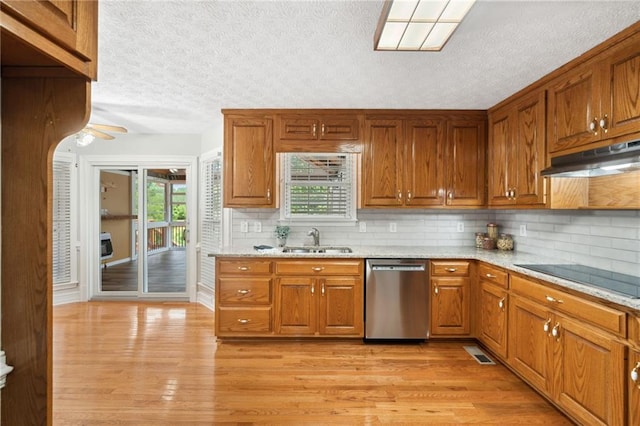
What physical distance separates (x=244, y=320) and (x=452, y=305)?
2.02 m

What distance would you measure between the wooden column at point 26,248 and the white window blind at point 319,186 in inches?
106

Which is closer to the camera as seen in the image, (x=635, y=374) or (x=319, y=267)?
(x=635, y=374)

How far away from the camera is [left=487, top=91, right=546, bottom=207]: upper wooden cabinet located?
272 centimetres

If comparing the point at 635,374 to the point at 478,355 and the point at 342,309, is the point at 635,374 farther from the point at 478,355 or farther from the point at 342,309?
the point at 342,309

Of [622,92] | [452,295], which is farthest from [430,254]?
[622,92]

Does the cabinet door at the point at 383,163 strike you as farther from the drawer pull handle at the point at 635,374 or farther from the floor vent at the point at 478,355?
the drawer pull handle at the point at 635,374

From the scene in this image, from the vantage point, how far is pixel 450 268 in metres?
3.20

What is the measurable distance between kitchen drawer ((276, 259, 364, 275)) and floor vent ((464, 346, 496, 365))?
1224 millimetres

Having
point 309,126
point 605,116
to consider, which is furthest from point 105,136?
point 605,116

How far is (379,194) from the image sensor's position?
3.51 meters

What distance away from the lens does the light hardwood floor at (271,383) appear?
2.14 metres

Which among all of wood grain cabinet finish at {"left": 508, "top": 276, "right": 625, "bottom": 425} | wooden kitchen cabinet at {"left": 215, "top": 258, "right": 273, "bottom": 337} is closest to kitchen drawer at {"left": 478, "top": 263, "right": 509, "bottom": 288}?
wood grain cabinet finish at {"left": 508, "top": 276, "right": 625, "bottom": 425}

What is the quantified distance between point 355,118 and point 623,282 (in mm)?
2519

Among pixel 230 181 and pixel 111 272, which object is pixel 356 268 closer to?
pixel 230 181
